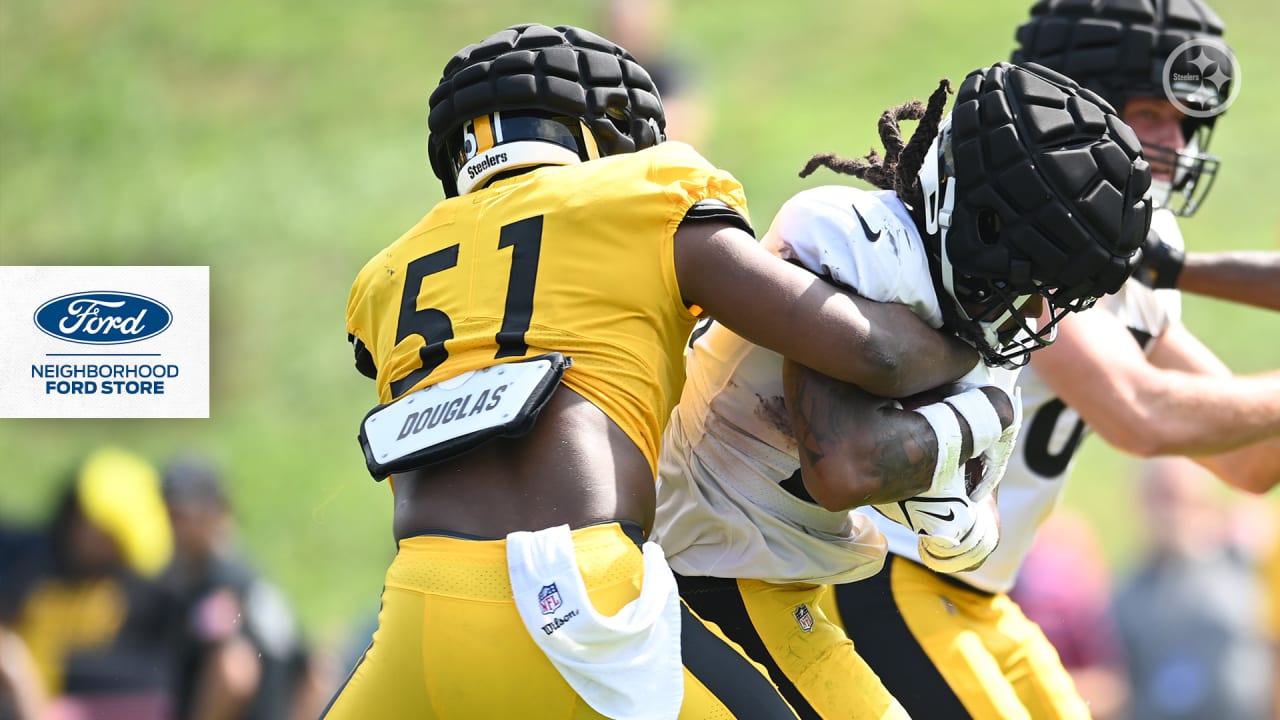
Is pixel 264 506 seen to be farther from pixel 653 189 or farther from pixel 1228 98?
pixel 653 189

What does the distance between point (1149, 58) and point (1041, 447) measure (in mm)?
1101

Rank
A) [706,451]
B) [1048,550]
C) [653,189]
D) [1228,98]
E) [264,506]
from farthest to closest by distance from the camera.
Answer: [264,506] → [1048,550] → [1228,98] → [706,451] → [653,189]

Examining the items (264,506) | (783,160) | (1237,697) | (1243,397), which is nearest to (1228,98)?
(1243,397)

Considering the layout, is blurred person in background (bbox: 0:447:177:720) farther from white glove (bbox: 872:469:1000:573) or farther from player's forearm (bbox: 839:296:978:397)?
player's forearm (bbox: 839:296:978:397)

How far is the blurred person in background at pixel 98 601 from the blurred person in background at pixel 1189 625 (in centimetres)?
410

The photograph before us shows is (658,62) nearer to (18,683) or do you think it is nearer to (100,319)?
(18,683)

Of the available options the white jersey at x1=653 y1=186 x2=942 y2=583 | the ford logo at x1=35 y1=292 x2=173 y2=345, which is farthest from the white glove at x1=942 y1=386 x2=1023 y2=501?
the ford logo at x1=35 y1=292 x2=173 y2=345

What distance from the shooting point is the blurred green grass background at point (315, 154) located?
921 cm

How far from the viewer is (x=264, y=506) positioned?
355 inches

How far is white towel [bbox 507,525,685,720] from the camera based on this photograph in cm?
270

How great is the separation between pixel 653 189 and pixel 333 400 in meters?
7.27

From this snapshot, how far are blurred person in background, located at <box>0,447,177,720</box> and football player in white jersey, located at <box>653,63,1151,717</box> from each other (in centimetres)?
342

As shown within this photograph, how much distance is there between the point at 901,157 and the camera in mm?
3402

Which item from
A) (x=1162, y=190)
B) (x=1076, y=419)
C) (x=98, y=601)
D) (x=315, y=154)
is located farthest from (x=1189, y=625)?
(x=315, y=154)
